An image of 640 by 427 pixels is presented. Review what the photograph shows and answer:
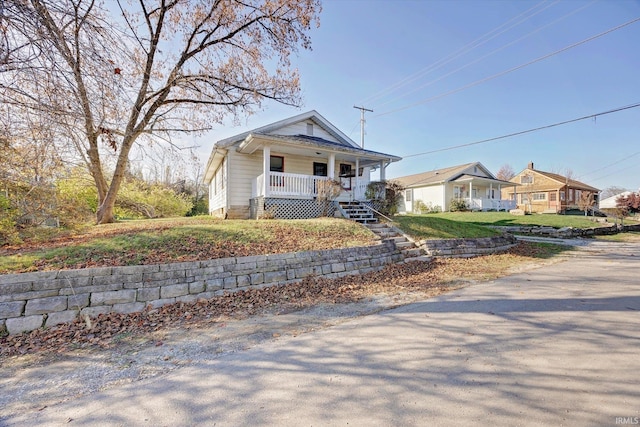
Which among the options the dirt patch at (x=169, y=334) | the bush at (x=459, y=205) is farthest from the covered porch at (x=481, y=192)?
the dirt patch at (x=169, y=334)

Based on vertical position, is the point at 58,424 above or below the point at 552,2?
below

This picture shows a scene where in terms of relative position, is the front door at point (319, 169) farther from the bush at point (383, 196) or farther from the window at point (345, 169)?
the bush at point (383, 196)

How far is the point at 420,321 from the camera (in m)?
4.12

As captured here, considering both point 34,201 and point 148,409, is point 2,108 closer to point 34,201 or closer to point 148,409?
point 34,201

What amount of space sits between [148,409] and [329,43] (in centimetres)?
1348

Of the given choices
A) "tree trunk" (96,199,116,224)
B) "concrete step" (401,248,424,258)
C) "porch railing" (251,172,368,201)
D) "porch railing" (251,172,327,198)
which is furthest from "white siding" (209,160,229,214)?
"concrete step" (401,248,424,258)

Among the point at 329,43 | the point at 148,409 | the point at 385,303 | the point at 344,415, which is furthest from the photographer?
the point at 329,43

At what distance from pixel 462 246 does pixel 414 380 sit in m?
8.25

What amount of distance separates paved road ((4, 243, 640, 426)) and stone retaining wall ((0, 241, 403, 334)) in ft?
7.58

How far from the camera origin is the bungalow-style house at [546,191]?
3526 centimetres

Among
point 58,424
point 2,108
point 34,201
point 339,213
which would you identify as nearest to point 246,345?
point 58,424

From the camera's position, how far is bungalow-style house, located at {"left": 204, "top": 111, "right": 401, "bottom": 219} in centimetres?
1185

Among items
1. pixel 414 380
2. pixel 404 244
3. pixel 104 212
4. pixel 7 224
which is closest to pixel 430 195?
pixel 404 244

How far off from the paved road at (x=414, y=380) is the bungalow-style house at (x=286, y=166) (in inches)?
328
